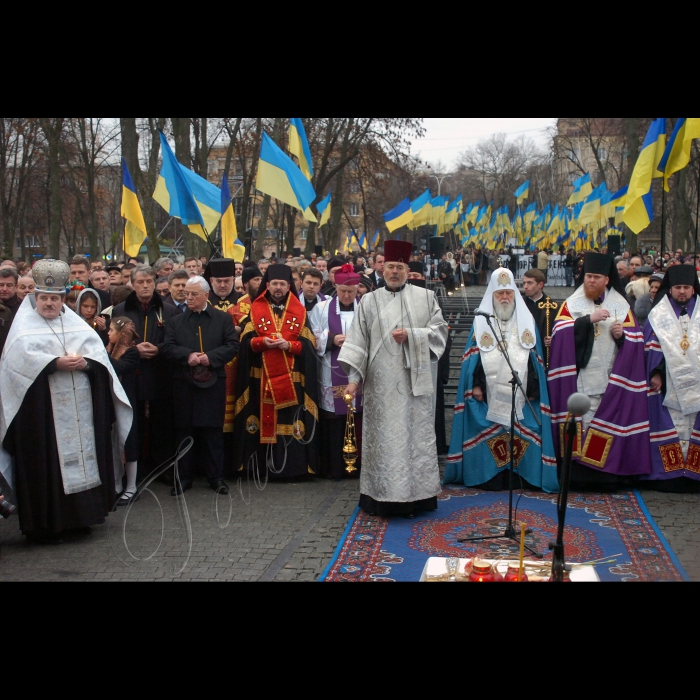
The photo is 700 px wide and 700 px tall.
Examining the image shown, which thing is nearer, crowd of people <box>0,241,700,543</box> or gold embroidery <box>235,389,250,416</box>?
crowd of people <box>0,241,700,543</box>

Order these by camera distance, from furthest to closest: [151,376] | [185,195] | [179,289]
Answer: [185,195] < [179,289] < [151,376]

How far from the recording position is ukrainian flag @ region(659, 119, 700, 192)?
964 centimetres

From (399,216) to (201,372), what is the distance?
35.7 ft

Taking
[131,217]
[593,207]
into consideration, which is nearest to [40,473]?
[131,217]

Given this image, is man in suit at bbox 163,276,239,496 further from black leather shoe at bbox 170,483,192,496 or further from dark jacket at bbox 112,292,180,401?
dark jacket at bbox 112,292,180,401

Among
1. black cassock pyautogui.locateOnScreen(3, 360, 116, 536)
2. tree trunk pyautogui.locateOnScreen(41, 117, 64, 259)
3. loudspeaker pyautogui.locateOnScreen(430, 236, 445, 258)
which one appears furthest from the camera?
tree trunk pyautogui.locateOnScreen(41, 117, 64, 259)

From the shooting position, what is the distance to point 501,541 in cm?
638

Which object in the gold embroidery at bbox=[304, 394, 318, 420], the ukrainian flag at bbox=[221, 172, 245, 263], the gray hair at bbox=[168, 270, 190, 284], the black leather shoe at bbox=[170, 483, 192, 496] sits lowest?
the black leather shoe at bbox=[170, 483, 192, 496]

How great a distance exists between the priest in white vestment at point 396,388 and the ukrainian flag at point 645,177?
14.9 feet

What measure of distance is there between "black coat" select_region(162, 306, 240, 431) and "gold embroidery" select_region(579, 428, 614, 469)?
3371 millimetres

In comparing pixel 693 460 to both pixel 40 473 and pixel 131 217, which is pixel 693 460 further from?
pixel 131 217

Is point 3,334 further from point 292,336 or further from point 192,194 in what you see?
point 192,194

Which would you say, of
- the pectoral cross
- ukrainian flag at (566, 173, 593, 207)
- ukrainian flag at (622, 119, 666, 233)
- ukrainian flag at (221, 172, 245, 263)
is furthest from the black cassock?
ukrainian flag at (566, 173, 593, 207)
